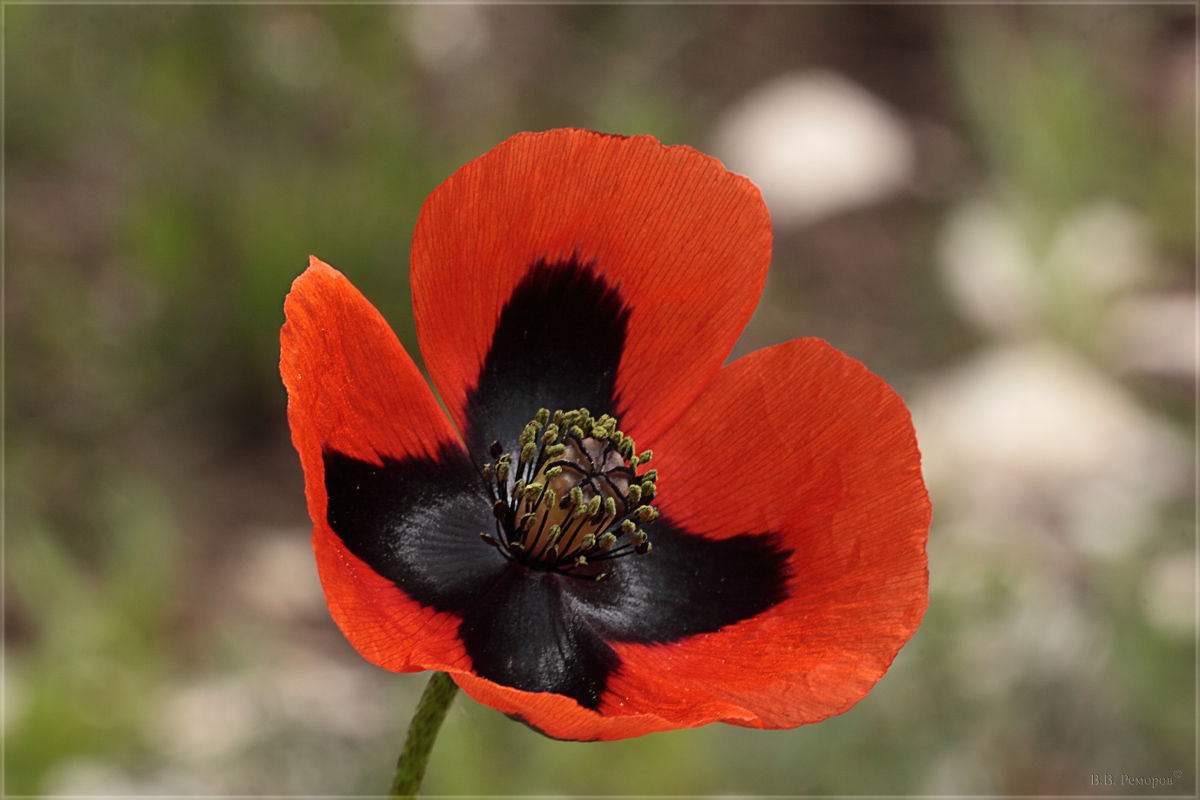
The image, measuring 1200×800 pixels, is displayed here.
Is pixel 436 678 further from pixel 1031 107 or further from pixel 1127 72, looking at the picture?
pixel 1127 72

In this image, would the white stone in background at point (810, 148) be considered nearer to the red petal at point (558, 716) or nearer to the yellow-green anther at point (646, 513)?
the yellow-green anther at point (646, 513)

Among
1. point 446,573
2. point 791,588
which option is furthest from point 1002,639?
point 446,573

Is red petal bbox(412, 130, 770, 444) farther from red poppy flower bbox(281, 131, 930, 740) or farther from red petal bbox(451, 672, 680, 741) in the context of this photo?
red petal bbox(451, 672, 680, 741)

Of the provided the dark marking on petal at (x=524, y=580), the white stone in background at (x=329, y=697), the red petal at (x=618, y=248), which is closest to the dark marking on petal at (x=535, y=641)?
the dark marking on petal at (x=524, y=580)

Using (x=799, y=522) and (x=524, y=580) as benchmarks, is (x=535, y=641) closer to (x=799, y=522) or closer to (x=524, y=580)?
(x=524, y=580)

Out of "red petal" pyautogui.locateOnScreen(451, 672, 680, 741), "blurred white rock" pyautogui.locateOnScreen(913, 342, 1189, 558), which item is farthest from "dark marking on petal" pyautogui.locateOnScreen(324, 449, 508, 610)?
"blurred white rock" pyautogui.locateOnScreen(913, 342, 1189, 558)

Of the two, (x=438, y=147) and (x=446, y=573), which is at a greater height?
(x=438, y=147)
